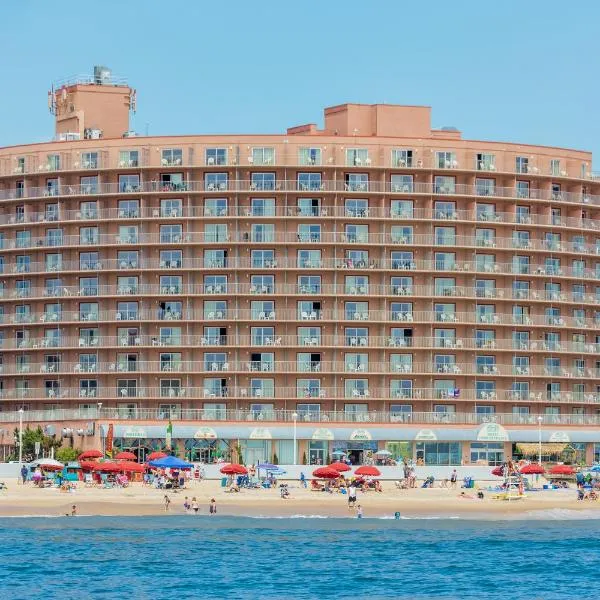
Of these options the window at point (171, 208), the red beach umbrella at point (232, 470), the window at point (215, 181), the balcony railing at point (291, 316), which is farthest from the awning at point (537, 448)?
the window at point (171, 208)

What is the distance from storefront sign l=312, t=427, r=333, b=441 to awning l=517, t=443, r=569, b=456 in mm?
17443

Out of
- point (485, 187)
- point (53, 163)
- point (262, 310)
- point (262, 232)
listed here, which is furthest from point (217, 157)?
point (485, 187)

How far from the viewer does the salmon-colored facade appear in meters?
149

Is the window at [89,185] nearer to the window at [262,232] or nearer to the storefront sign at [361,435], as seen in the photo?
the window at [262,232]

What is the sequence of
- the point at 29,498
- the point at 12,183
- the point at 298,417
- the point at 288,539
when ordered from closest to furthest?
the point at 288,539 < the point at 29,498 < the point at 298,417 < the point at 12,183

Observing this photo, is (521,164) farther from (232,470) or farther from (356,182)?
(232,470)

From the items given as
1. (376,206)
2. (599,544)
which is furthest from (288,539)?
(376,206)

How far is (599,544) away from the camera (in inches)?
4200

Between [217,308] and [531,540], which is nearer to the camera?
[531,540]

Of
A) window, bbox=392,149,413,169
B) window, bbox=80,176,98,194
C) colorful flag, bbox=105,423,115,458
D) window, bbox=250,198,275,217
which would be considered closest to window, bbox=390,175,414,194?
window, bbox=392,149,413,169

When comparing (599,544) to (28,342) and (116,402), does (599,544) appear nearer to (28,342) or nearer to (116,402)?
(116,402)

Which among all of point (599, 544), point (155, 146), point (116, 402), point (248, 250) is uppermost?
point (155, 146)

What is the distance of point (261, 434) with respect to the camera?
141 metres

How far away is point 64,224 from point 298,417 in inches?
1146
